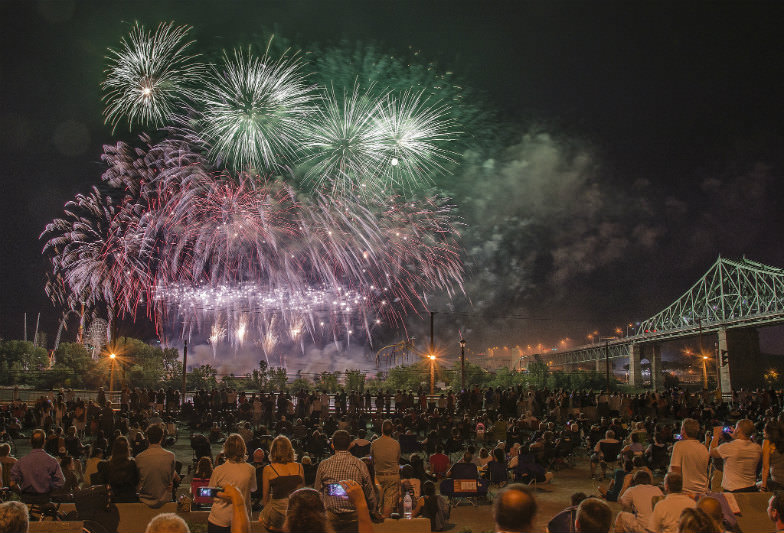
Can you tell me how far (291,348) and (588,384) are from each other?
52439 millimetres

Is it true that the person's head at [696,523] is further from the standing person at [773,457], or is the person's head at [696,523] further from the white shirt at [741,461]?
the standing person at [773,457]

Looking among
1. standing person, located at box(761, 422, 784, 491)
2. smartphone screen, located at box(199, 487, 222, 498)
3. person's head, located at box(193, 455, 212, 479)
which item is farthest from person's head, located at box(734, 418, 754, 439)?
person's head, located at box(193, 455, 212, 479)

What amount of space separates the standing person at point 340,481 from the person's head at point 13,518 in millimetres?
2430

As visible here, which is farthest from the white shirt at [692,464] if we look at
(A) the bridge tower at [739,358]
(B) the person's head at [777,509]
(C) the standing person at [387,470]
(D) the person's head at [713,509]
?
(A) the bridge tower at [739,358]

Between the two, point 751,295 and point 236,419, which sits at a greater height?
point 751,295

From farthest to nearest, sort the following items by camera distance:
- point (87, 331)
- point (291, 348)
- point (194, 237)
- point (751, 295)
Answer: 1. point (751, 295)
2. point (291, 348)
3. point (87, 331)
4. point (194, 237)

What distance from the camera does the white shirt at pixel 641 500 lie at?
634 centimetres

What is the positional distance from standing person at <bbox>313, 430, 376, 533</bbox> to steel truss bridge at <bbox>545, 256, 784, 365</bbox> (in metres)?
88.8

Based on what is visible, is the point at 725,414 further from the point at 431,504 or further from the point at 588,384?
the point at 588,384

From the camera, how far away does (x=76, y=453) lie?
515 inches

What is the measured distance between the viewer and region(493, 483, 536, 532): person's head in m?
3.62

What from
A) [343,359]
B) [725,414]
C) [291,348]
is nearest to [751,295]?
[343,359]

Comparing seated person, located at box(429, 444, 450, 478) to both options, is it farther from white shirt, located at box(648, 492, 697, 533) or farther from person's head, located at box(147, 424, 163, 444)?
white shirt, located at box(648, 492, 697, 533)

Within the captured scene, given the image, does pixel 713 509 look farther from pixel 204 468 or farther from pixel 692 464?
pixel 204 468
